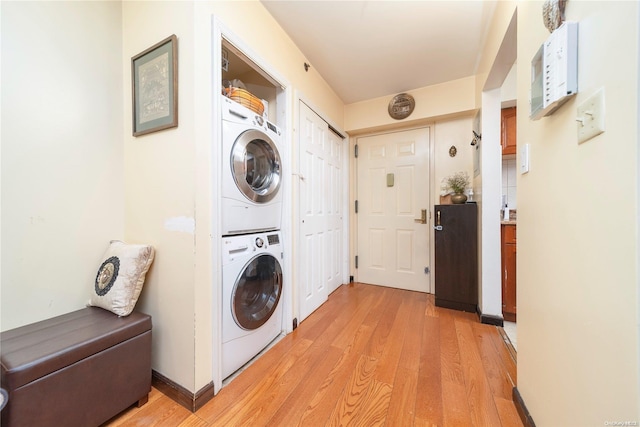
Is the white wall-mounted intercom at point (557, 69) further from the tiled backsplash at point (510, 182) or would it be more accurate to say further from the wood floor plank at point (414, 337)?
the tiled backsplash at point (510, 182)

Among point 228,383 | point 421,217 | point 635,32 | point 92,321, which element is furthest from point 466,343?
point 92,321

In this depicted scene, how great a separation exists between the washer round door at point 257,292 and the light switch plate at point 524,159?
1539mm

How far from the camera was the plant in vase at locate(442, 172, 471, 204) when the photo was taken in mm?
2404

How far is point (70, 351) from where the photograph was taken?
944 mm

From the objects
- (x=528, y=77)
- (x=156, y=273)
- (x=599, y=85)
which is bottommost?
(x=156, y=273)

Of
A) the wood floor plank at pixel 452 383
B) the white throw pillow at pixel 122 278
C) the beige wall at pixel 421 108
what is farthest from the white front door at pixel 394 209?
the white throw pillow at pixel 122 278

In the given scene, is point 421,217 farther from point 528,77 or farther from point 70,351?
point 70,351

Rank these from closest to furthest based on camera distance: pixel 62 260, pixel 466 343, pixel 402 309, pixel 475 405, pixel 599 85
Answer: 1. pixel 599 85
2. pixel 475 405
3. pixel 62 260
4. pixel 466 343
5. pixel 402 309

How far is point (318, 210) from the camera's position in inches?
96.2

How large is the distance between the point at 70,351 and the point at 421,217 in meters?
3.01

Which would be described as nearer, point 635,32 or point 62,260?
point 635,32

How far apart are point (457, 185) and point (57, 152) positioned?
10.4 ft

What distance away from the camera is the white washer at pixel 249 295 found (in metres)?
1.36

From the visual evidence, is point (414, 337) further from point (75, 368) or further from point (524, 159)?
point (75, 368)
